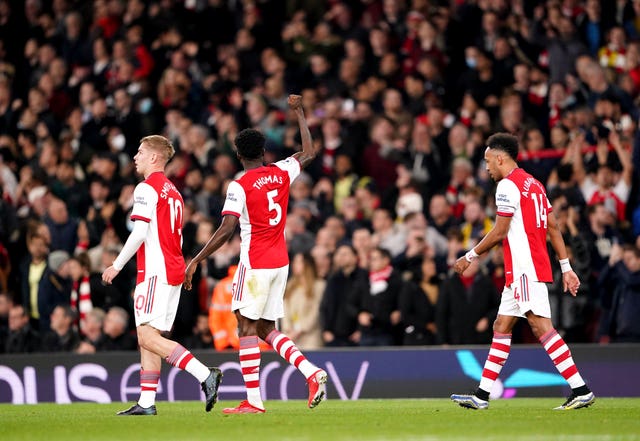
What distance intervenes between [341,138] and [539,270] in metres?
8.21

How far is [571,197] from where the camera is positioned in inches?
646

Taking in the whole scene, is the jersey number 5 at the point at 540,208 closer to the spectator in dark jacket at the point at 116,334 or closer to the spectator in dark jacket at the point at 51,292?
the spectator in dark jacket at the point at 116,334

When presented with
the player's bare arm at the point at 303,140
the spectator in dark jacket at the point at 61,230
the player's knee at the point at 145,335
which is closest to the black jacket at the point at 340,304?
the spectator in dark jacket at the point at 61,230

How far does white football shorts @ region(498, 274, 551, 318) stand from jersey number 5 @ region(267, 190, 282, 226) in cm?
215

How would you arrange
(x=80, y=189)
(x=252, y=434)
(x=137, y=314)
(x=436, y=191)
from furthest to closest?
(x=80, y=189), (x=436, y=191), (x=137, y=314), (x=252, y=434)

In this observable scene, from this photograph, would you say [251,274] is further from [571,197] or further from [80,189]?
[80,189]

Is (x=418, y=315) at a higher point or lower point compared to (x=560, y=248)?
lower

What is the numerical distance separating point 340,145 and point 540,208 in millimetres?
7905

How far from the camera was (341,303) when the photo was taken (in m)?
16.8

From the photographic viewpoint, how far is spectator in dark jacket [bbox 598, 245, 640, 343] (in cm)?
1541

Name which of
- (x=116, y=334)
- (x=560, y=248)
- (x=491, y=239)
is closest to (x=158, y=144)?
(x=491, y=239)

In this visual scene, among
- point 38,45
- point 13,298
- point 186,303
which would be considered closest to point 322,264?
point 186,303

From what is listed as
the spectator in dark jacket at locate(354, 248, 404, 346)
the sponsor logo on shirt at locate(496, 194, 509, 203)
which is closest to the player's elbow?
the sponsor logo on shirt at locate(496, 194, 509, 203)

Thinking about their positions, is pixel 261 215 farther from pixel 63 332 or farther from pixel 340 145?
pixel 340 145
